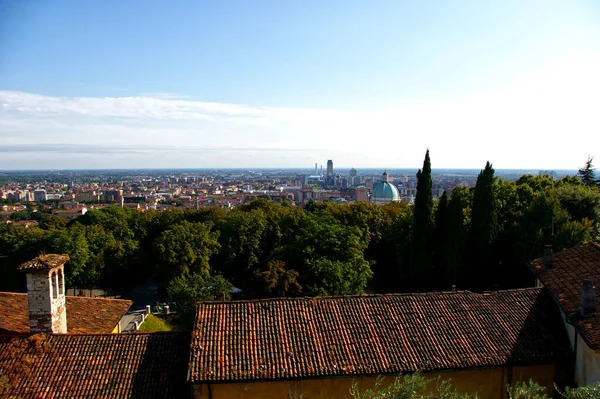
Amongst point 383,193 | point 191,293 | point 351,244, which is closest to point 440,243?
point 351,244

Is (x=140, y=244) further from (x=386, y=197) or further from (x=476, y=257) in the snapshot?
(x=386, y=197)

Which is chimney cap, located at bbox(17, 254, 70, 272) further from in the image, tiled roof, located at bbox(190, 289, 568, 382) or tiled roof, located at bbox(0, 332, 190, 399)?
tiled roof, located at bbox(190, 289, 568, 382)

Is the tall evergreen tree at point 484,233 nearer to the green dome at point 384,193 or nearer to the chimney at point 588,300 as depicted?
the chimney at point 588,300

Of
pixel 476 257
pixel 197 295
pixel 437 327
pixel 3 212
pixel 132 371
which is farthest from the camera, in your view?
pixel 3 212

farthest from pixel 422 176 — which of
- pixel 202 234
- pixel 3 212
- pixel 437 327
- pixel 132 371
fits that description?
pixel 3 212

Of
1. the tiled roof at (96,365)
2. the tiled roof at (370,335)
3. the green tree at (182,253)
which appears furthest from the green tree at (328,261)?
the tiled roof at (96,365)

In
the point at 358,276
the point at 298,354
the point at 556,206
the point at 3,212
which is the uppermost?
the point at 556,206

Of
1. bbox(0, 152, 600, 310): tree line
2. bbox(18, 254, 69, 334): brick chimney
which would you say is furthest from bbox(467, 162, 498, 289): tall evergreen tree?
bbox(18, 254, 69, 334): brick chimney
